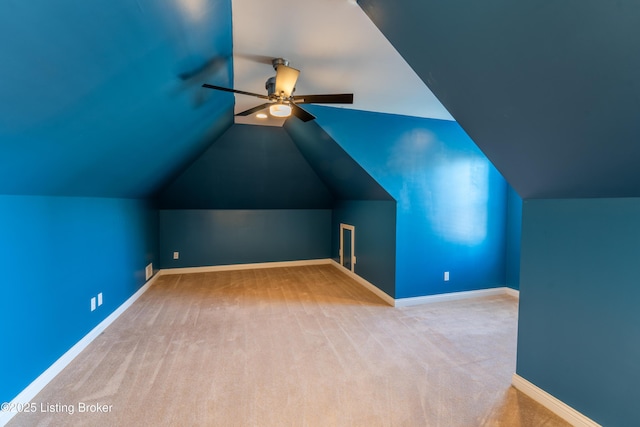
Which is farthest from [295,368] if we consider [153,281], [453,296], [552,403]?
[153,281]

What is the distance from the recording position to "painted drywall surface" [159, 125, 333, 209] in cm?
388

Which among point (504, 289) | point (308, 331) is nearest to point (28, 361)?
point (308, 331)

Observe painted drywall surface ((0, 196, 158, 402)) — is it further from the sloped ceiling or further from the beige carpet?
the sloped ceiling

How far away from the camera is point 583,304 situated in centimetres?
151

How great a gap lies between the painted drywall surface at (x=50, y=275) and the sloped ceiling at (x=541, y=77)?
2497 millimetres

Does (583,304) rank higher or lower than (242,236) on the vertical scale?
higher

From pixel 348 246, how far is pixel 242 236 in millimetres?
2066

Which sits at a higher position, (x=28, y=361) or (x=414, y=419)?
(x=28, y=361)

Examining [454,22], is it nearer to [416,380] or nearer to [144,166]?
[416,380]

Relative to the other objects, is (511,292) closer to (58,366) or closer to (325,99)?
(325,99)

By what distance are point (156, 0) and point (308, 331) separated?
2668mm

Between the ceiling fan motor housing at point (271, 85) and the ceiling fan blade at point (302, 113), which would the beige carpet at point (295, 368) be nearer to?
the ceiling fan blade at point (302, 113)

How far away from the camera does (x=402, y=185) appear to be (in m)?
3.29

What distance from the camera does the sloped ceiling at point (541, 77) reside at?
2.72 feet
